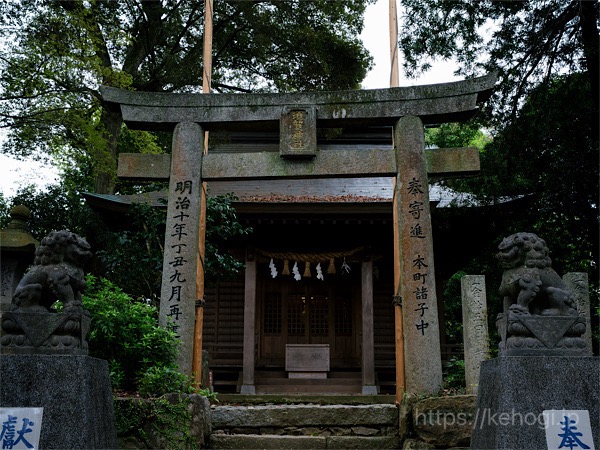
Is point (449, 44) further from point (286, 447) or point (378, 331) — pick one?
point (286, 447)

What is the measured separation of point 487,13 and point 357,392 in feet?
28.2

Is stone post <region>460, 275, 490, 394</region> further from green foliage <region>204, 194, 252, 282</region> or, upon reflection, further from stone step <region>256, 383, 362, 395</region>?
stone step <region>256, 383, 362, 395</region>

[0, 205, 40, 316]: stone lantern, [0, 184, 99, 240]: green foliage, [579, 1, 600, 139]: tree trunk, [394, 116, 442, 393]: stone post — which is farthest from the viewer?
[0, 184, 99, 240]: green foliage

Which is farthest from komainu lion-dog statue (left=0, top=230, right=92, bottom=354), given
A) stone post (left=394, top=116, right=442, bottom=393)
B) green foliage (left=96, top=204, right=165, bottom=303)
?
green foliage (left=96, top=204, right=165, bottom=303)

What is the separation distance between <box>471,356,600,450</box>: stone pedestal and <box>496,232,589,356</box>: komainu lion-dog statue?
12 centimetres

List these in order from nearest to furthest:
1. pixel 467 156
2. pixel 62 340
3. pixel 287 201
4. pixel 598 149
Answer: pixel 62 340, pixel 467 156, pixel 598 149, pixel 287 201

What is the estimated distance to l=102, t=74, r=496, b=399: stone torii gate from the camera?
748cm

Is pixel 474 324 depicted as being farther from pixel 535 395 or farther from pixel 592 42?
pixel 592 42

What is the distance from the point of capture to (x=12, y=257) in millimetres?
8602

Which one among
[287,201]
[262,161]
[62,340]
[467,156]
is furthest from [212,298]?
[62,340]

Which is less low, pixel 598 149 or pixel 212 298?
pixel 598 149

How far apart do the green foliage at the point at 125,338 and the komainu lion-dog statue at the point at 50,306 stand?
134 cm

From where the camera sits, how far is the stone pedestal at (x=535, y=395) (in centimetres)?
435

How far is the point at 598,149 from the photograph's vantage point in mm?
10336
